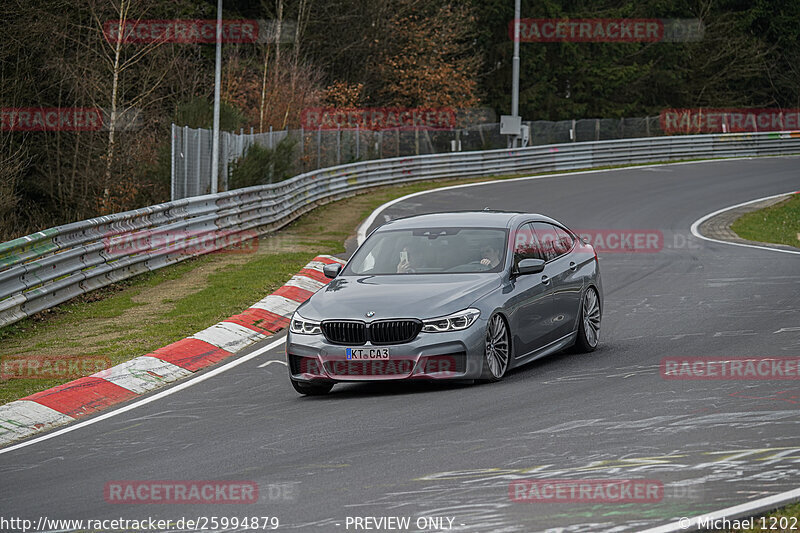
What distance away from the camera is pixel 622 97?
7156 cm

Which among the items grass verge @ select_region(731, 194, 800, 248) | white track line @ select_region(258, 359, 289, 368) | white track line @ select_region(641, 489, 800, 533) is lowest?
white track line @ select_region(258, 359, 289, 368)

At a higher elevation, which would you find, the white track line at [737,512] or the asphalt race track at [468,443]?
the white track line at [737,512]

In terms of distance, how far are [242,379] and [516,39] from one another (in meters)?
35.7

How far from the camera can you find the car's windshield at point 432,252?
36.9 ft

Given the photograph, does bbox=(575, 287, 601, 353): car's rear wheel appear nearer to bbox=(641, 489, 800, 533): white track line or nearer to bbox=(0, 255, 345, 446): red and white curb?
bbox=(0, 255, 345, 446): red and white curb

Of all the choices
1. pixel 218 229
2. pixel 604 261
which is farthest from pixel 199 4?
pixel 604 261

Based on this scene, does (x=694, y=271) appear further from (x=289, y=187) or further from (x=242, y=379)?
(x=289, y=187)
